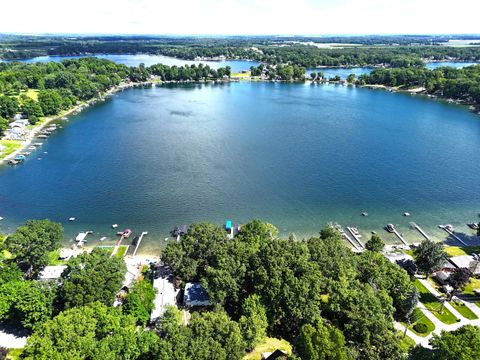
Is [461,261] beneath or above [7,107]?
Result: beneath

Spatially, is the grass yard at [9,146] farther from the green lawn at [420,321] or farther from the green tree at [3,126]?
the green lawn at [420,321]

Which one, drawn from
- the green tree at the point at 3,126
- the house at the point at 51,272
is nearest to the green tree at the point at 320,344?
the house at the point at 51,272

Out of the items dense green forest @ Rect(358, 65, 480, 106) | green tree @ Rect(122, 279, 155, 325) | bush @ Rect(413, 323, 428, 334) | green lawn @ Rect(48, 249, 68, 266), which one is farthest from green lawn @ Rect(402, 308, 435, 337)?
dense green forest @ Rect(358, 65, 480, 106)

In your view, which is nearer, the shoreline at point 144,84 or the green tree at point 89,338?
the green tree at point 89,338

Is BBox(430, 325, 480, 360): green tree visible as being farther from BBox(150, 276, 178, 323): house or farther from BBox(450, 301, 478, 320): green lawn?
BBox(150, 276, 178, 323): house

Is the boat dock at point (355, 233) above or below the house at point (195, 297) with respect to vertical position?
below

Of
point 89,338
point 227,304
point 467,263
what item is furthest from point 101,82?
point 467,263

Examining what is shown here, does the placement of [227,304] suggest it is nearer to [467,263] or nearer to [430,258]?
[430,258]

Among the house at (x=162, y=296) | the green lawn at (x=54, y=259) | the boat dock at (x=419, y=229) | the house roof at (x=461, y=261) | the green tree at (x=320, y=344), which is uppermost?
the green tree at (x=320, y=344)
